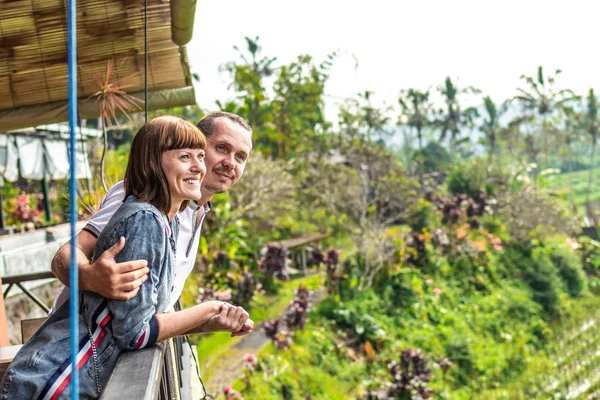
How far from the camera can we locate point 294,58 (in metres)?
20.3

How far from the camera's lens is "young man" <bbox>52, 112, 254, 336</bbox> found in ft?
4.09

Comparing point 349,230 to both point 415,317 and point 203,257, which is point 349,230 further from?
point 203,257

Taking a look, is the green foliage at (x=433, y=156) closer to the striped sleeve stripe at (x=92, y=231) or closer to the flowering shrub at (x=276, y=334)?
the flowering shrub at (x=276, y=334)

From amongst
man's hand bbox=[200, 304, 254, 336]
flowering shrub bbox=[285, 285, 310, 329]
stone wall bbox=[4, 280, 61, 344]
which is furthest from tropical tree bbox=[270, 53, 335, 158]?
man's hand bbox=[200, 304, 254, 336]

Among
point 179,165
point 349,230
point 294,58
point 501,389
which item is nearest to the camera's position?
point 179,165

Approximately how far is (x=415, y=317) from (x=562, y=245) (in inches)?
314

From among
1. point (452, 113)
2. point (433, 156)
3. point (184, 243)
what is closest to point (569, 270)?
point (184, 243)

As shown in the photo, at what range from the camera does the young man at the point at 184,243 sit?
4.09 feet

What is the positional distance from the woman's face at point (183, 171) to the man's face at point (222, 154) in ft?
1.46

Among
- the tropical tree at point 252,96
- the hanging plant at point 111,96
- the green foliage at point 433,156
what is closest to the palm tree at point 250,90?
the tropical tree at point 252,96

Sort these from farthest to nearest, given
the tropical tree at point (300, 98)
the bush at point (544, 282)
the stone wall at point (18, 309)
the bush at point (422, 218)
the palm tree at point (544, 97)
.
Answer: the palm tree at point (544, 97) < the tropical tree at point (300, 98) < the bush at point (422, 218) < the bush at point (544, 282) < the stone wall at point (18, 309)

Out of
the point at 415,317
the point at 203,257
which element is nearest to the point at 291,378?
the point at 203,257

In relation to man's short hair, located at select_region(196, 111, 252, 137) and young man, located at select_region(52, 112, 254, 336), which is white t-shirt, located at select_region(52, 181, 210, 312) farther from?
man's short hair, located at select_region(196, 111, 252, 137)

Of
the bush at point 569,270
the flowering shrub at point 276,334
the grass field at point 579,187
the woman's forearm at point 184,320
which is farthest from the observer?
the grass field at point 579,187
